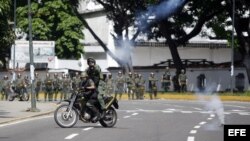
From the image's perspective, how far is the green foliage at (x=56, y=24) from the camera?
67.4 metres

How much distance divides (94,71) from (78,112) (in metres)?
1.30

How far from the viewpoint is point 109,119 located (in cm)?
1991

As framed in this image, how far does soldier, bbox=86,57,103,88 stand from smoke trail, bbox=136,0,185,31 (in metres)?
31.1

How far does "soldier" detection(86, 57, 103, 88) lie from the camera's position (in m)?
19.2

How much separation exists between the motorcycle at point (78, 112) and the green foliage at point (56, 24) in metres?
47.8

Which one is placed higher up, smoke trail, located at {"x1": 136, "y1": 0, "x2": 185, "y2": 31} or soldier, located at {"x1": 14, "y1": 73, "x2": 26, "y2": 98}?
smoke trail, located at {"x1": 136, "y1": 0, "x2": 185, "y2": 31}

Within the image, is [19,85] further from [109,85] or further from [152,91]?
[152,91]

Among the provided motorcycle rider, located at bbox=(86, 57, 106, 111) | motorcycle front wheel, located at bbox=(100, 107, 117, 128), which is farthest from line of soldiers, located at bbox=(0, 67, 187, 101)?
motorcycle rider, located at bbox=(86, 57, 106, 111)

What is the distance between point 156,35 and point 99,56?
20.0 metres

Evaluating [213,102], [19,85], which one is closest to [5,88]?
[19,85]

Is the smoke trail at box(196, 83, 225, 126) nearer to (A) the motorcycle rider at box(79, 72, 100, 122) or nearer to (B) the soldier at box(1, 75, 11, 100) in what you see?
(A) the motorcycle rider at box(79, 72, 100, 122)

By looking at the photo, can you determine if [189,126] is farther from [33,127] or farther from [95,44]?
[95,44]

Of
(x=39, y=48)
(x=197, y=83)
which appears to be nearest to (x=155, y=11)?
(x=197, y=83)

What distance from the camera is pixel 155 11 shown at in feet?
167
